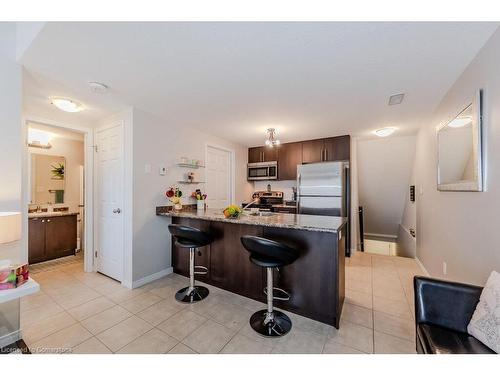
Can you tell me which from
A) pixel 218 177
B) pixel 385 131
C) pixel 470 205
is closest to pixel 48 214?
pixel 218 177

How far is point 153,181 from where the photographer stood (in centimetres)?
288

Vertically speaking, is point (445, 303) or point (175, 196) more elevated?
point (175, 196)

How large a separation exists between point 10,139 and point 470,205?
12.7 ft

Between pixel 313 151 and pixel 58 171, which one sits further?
pixel 313 151

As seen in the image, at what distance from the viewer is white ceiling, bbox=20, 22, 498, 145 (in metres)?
1.35

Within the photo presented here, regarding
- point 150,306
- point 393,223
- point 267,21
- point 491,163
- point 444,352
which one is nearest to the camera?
point 444,352

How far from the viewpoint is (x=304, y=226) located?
1.83 m

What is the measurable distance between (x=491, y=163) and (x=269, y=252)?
1.70 meters

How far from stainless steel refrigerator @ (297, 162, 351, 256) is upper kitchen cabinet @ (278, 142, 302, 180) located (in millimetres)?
492

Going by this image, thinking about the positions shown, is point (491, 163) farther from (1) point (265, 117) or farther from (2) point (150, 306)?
(2) point (150, 306)

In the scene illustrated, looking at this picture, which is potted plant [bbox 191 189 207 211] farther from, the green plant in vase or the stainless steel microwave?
the green plant in vase

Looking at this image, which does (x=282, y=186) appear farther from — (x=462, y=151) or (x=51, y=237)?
(x=51, y=237)

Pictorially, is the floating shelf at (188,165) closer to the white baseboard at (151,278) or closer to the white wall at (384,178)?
the white baseboard at (151,278)

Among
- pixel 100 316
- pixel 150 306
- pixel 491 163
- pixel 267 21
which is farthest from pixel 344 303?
pixel 267 21
